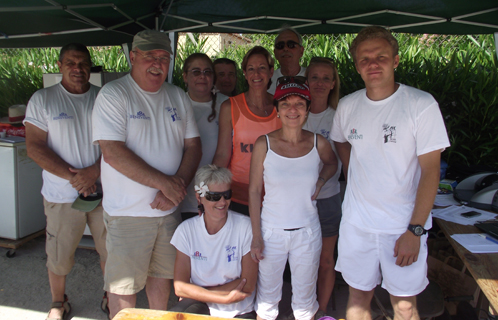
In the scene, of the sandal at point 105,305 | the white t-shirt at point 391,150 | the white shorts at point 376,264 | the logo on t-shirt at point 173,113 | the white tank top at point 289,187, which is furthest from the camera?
the sandal at point 105,305

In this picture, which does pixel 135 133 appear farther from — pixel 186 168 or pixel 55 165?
pixel 55 165

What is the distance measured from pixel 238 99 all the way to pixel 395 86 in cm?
105

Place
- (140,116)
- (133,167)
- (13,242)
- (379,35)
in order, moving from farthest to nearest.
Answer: (13,242) < (140,116) < (133,167) < (379,35)

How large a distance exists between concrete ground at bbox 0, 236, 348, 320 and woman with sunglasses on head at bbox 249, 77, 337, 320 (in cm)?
54

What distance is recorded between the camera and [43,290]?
3318 millimetres

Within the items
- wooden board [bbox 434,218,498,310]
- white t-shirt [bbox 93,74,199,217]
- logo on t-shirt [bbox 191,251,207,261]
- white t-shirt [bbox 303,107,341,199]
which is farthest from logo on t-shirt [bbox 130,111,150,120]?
wooden board [bbox 434,218,498,310]

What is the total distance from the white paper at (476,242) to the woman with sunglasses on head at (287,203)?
2.81 feet

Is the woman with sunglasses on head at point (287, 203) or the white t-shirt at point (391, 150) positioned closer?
the white t-shirt at point (391, 150)

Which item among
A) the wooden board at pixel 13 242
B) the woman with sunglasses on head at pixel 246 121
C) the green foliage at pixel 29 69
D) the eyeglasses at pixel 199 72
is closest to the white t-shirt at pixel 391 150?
the woman with sunglasses on head at pixel 246 121

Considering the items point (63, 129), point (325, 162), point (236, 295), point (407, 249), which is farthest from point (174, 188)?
point (407, 249)

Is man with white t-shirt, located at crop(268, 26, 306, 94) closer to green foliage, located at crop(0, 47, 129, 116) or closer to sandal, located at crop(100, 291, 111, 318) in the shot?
sandal, located at crop(100, 291, 111, 318)

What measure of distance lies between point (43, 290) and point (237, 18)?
3472 millimetres

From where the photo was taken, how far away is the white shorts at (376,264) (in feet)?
6.18

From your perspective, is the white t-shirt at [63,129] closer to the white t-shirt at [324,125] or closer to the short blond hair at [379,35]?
the white t-shirt at [324,125]
